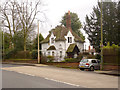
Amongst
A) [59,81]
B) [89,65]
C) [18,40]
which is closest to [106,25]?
[89,65]

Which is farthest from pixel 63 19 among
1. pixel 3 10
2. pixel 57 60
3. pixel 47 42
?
pixel 57 60

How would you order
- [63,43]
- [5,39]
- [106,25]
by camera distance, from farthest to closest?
[5,39], [63,43], [106,25]

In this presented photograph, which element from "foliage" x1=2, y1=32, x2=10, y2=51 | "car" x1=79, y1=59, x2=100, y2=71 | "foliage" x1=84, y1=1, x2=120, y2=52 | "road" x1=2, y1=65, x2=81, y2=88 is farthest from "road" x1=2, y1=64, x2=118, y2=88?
"foliage" x1=2, y1=32, x2=10, y2=51

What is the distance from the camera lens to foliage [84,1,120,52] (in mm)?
26719

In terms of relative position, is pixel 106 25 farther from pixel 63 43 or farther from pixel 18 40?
pixel 18 40

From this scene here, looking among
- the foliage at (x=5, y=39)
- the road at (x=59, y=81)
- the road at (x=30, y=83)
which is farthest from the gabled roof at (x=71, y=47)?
the road at (x=30, y=83)

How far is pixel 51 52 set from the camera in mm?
43156

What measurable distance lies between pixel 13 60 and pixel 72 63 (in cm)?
1989

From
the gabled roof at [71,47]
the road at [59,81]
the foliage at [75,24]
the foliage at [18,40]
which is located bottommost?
the road at [59,81]

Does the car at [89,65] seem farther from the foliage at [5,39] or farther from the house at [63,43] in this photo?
the foliage at [5,39]

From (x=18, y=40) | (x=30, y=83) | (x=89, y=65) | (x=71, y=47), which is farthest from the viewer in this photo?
(x=18, y=40)

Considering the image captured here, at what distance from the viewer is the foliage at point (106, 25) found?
87.7 ft

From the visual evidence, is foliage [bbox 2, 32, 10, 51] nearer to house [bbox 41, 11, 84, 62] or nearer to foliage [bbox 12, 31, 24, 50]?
foliage [bbox 12, 31, 24, 50]

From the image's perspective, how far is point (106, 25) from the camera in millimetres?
28438
